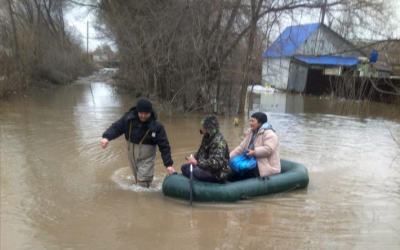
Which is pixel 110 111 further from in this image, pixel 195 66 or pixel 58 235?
pixel 58 235

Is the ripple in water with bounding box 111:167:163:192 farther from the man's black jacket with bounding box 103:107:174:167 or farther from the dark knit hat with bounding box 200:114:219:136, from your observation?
the dark knit hat with bounding box 200:114:219:136

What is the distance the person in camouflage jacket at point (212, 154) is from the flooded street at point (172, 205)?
0.44 meters

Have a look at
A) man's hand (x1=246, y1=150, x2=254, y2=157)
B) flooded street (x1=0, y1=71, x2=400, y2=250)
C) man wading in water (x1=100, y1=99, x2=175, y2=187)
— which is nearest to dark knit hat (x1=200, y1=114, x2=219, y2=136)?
man wading in water (x1=100, y1=99, x2=175, y2=187)

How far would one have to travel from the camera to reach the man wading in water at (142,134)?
→ 4883 millimetres

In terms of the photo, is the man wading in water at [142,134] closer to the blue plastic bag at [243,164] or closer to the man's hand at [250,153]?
the blue plastic bag at [243,164]

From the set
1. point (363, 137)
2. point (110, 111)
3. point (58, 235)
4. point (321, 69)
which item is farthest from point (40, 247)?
point (321, 69)

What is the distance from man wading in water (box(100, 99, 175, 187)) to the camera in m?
4.88

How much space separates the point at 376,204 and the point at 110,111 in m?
11.0

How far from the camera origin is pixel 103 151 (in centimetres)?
776

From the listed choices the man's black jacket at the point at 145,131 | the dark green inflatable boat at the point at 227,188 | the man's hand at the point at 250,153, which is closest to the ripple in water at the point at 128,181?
the dark green inflatable boat at the point at 227,188

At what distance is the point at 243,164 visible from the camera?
531 centimetres

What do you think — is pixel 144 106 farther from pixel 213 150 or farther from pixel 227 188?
pixel 227 188

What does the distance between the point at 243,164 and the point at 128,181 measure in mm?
1882

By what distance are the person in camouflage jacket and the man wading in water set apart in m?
0.45
